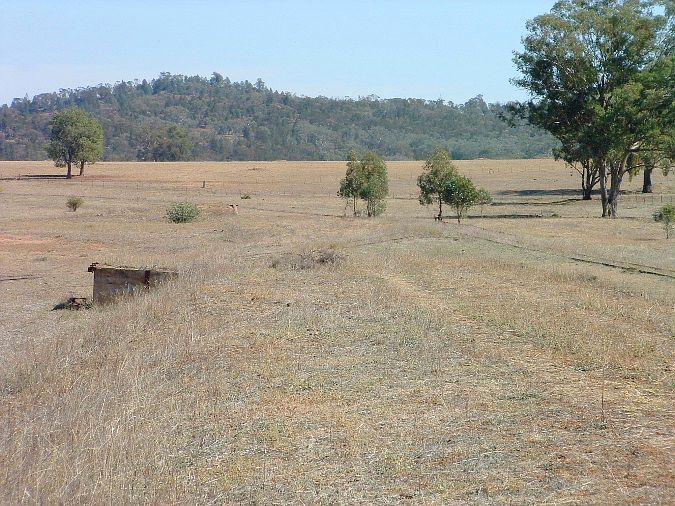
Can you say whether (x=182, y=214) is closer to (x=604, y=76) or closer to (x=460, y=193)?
(x=460, y=193)

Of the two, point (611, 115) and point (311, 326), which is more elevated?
point (611, 115)

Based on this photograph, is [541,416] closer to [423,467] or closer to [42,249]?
[423,467]

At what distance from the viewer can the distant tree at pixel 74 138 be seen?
90.1m

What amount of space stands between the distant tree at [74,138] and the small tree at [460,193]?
59552 millimetres

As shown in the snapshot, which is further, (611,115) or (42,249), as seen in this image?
(611,115)

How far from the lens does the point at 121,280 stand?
19.7 m

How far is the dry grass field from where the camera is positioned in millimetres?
6836

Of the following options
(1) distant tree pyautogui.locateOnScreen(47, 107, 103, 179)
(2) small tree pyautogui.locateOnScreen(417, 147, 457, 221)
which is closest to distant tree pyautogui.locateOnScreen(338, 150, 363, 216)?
(2) small tree pyautogui.locateOnScreen(417, 147, 457, 221)

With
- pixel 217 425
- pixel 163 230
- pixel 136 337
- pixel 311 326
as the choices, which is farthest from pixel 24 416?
pixel 163 230

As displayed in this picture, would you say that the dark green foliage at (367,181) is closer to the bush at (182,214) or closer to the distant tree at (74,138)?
the bush at (182,214)

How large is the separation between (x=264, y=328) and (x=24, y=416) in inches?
171

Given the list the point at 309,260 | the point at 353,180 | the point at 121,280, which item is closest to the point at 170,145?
the point at 353,180

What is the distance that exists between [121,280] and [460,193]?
22.8 m

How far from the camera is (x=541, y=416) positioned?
8.32 meters
